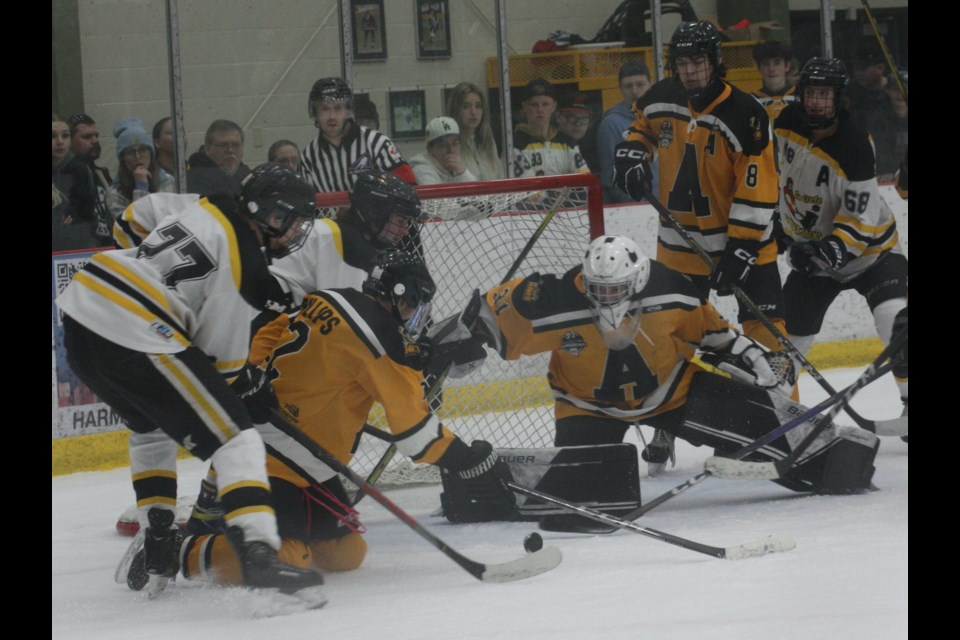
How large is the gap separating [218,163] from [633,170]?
152cm

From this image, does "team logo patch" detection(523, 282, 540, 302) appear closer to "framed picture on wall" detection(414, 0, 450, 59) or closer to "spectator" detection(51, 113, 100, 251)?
"spectator" detection(51, 113, 100, 251)

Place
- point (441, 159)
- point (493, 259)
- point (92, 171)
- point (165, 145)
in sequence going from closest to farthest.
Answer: point (493, 259)
point (92, 171)
point (165, 145)
point (441, 159)

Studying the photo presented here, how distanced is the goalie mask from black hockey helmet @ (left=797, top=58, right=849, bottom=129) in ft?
3.34

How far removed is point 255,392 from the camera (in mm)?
2701

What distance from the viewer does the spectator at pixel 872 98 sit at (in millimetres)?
5566

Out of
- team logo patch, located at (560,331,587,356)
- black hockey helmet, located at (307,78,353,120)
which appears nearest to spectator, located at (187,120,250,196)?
black hockey helmet, located at (307,78,353,120)

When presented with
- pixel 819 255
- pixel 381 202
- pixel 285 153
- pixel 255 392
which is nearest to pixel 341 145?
pixel 285 153

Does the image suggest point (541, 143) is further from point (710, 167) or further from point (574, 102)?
point (710, 167)

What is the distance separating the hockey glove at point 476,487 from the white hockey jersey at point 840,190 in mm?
1356

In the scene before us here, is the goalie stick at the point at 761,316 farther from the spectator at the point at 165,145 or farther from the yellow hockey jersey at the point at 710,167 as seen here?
the spectator at the point at 165,145

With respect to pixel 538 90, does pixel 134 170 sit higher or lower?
lower

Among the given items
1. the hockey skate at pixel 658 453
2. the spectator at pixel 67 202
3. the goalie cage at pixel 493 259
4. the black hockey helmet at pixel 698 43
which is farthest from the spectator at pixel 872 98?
the spectator at pixel 67 202

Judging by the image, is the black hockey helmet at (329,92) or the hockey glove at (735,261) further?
the black hockey helmet at (329,92)
